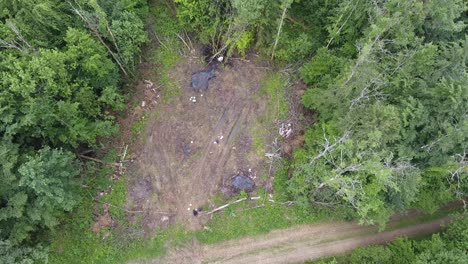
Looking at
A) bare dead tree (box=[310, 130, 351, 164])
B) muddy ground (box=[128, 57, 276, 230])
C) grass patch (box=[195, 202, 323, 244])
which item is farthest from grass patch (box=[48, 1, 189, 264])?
bare dead tree (box=[310, 130, 351, 164])

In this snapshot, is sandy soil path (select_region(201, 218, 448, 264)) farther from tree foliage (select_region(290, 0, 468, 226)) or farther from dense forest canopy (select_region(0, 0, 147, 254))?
dense forest canopy (select_region(0, 0, 147, 254))

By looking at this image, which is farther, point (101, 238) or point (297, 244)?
point (297, 244)

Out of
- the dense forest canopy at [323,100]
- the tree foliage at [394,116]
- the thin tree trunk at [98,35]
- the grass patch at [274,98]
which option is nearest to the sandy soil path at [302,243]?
the dense forest canopy at [323,100]

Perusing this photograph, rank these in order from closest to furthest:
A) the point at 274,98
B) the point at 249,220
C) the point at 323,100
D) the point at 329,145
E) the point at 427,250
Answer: the point at 427,250, the point at 329,145, the point at 323,100, the point at 249,220, the point at 274,98

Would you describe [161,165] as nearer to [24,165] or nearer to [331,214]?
[24,165]

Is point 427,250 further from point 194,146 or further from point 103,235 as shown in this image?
point 103,235

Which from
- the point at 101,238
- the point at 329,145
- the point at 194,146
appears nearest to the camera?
the point at 329,145

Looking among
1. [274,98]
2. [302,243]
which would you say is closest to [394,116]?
[274,98]
